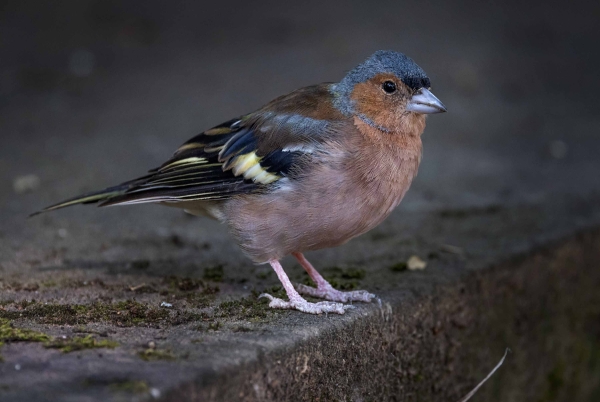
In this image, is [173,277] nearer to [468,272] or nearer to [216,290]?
[216,290]

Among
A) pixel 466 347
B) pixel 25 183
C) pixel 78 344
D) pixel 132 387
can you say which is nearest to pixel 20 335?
pixel 78 344

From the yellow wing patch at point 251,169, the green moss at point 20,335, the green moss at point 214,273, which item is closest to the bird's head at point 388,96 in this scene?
the yellow wing patch at point 251,169

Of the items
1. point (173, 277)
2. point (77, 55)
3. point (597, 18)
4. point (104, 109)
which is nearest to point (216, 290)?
point (173, 277)

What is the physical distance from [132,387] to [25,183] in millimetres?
4199

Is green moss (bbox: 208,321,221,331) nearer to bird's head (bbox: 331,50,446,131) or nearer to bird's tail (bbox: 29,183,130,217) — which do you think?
bird's tail (bbox: 29,183,130,217)

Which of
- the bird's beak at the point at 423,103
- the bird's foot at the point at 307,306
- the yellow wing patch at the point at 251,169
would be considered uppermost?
the bird's beak at the point at 423,103

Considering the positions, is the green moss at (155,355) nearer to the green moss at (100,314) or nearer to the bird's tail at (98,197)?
the green moss at (100,314)

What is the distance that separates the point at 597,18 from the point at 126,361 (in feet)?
41.3

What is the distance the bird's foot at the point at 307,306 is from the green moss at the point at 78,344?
1.10 metres

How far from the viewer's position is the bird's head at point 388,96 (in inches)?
175

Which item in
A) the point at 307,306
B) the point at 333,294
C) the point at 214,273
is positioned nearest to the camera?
the point at 307,306

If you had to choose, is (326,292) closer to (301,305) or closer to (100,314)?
(301,305)

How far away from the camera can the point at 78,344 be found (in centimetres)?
308

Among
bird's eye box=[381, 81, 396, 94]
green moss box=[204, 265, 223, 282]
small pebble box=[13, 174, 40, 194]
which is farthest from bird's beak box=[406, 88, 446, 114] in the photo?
small pebble box=[13, 174, 40, 194]
